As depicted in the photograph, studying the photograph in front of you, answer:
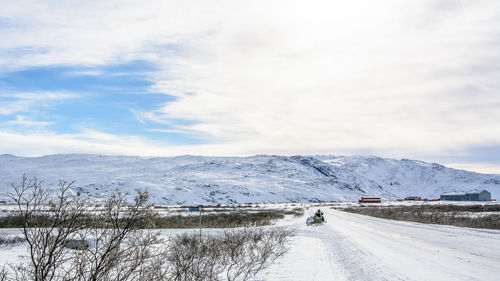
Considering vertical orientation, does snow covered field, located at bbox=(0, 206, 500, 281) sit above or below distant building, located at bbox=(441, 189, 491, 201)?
above

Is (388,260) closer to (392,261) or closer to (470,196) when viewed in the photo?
(392,261)

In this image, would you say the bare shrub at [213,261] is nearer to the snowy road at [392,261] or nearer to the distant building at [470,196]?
the snowy road at [392,261]

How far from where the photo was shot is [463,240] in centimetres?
1772

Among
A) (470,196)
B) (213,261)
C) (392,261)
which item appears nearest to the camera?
(213,261)

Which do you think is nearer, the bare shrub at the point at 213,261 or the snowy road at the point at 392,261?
the bare shrub at the point at 213,261

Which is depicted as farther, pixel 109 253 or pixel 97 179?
pixel 97 179

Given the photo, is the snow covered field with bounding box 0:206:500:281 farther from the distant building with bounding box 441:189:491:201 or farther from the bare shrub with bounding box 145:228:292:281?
the distant building with bounding box 441:189:491:201

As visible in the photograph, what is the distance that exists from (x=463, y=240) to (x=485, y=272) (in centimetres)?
874

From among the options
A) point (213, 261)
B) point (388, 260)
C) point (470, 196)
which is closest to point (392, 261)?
point (388, 260)

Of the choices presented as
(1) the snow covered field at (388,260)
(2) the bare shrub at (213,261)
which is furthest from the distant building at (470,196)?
(2) the bare shrub at (213,261)

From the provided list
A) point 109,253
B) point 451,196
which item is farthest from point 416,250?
point 451,196

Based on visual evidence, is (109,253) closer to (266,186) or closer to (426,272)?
(426,272)

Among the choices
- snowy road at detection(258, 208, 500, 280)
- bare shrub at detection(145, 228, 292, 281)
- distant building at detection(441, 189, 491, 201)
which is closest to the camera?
bare shrub at detection(145, 228, 292, 281)

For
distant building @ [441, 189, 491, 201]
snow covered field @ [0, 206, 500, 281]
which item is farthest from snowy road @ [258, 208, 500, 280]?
distant building @ [441, 189, 491, 201]
